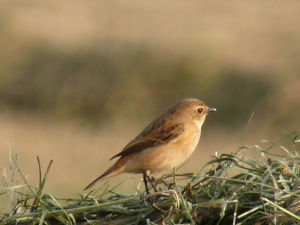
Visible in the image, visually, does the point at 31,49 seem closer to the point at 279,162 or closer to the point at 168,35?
the point at 168,35

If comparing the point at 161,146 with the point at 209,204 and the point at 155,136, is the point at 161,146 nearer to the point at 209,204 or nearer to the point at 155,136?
the point at 155,136

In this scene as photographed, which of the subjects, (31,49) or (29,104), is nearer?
(29,104)

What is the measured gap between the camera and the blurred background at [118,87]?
14078 millimetres

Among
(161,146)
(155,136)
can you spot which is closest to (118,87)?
(155,136)

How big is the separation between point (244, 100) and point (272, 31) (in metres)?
6.29

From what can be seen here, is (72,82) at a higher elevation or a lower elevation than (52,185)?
higher

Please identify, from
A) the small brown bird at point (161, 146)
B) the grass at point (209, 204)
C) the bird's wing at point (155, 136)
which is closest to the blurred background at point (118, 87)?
the small brown bird at point (161, 146)

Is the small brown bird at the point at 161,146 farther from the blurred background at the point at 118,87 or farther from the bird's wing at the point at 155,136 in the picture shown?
the blurred background at the point at 118,87

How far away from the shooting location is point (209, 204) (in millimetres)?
4562

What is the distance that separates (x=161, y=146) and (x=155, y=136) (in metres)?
0.15

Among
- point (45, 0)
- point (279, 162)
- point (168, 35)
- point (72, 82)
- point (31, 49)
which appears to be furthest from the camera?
point (45, 0)

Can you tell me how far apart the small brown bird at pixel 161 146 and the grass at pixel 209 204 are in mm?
1535

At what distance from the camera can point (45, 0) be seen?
862 inches

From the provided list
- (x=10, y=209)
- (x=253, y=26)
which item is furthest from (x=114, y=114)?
(x=10, y=209)
